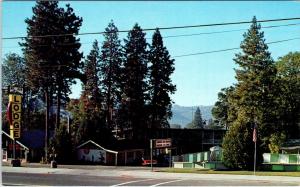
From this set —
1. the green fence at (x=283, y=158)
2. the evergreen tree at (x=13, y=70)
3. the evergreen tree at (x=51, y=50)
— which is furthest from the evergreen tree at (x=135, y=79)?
the green fence at (x=283, y=158)

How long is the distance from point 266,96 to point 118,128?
22.2m

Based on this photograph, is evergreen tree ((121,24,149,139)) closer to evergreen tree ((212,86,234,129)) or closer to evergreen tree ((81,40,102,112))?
evergreen tree ((81,40,102,112))

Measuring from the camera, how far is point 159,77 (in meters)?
65.7

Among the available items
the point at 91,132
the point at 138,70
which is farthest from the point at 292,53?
the point at 91,132

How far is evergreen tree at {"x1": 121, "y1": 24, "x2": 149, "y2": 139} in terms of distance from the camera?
63969 millimetres

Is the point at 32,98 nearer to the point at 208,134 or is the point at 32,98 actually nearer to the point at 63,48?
the point at 63,48

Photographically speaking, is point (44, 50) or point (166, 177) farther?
point (44, 50)

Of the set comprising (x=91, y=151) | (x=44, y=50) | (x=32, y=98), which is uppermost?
(x=44, y=50)

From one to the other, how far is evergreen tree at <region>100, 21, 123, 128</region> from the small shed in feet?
44.8

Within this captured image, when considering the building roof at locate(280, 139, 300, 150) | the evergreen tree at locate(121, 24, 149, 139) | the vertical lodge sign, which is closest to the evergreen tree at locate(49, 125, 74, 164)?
the evergreen tree at locate(121, 24, 149, 139)

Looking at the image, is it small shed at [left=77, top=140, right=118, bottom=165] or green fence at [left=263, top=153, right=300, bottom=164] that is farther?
small shed at [left=77, top=140, right=118, bottom=165]

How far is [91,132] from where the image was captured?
56.5m

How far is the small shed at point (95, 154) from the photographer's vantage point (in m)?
52.9

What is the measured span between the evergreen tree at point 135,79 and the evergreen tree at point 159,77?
111 centimetres
